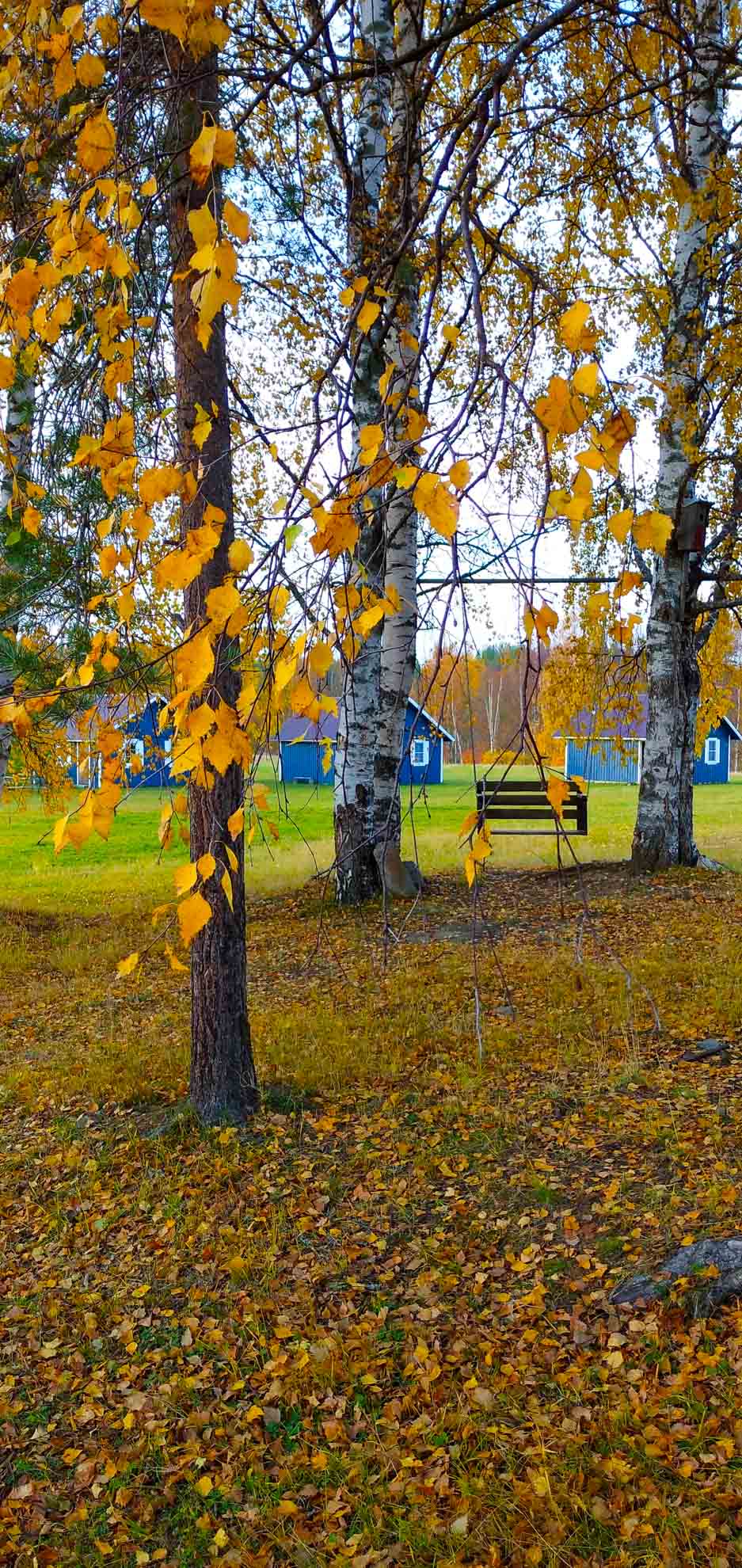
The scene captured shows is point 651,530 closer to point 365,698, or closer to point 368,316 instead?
point 368,316

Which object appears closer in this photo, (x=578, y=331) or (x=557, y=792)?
(x=578, y=331)

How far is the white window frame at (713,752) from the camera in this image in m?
33.6

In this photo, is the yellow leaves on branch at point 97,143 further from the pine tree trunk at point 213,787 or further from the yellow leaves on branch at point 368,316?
the pine tree trunk at point 213,787

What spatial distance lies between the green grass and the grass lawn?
5.27 feet

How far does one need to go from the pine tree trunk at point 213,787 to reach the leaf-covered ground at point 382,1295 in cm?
24

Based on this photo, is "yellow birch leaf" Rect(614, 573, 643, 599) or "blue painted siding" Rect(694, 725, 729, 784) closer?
"yellow birch leaf" Rect(614, 573, 643, 599)

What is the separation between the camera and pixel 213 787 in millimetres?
3213

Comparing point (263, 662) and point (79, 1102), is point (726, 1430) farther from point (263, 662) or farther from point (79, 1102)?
point (79, 1102)

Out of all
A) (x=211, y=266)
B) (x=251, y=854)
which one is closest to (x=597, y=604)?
(x=211, y=266)

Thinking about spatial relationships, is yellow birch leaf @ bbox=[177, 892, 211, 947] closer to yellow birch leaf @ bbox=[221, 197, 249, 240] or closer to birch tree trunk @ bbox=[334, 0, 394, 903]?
yellow birch leaf @ bbox=[221, 197, 249, 240]

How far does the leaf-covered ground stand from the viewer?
7.13ft

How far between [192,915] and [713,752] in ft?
114

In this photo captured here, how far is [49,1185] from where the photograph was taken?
3.70 metres

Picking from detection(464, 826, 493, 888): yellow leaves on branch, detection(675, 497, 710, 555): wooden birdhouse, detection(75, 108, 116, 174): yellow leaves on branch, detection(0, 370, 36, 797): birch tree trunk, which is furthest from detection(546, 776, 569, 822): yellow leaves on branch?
detection(675, 497, 710, 555): wooden birdhouse
